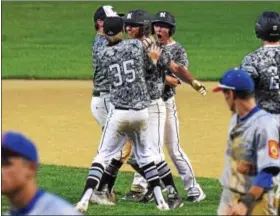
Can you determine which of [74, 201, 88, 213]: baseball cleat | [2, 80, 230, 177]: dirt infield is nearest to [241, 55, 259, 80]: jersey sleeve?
[74, 201, 88, 213]: baseball cleat

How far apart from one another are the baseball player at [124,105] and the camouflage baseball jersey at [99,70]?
24.3 inches

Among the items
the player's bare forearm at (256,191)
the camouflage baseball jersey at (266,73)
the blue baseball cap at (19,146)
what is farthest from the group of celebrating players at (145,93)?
the blue baseball cap at (19,146)

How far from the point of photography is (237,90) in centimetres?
690

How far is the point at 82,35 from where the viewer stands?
3550cm

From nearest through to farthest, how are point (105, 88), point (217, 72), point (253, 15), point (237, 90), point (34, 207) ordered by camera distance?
point (34, 207) → point (237, 90) → point (105, 88) → point (217, 72) → point (253, 15)

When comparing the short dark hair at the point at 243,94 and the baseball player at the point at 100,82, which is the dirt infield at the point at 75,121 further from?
the short dark hair at the point at 243,94

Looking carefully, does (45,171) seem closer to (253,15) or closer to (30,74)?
(30,74)

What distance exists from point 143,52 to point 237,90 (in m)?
3.13

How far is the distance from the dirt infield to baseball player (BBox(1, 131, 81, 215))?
827 centimetres

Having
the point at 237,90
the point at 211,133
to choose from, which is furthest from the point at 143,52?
the point at 211,133

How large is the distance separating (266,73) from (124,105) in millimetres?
1432

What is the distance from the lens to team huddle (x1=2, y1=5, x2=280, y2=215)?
6.88 meters

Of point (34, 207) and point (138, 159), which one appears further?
point (138, 159)

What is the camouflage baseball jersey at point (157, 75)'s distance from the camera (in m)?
10.1
